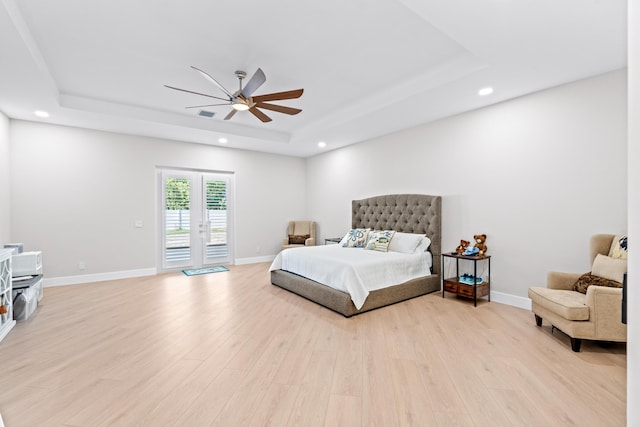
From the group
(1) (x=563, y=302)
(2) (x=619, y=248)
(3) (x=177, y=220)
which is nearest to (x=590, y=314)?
(1) (x=563, y=302)

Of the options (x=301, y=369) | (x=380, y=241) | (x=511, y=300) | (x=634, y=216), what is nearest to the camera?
(x=634, y=216)

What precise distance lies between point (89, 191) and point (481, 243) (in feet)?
21.1

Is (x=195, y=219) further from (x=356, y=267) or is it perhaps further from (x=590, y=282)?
(x=590, y=282)

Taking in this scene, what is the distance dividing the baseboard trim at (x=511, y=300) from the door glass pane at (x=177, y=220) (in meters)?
5.57

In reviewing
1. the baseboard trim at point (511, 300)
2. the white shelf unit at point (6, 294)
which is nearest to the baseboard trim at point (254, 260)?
the white shelf unit at point (6, 294)

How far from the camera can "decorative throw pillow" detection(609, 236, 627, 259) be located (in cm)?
273

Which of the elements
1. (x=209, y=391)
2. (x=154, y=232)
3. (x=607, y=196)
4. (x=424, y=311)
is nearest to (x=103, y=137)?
(x=154, y=232)

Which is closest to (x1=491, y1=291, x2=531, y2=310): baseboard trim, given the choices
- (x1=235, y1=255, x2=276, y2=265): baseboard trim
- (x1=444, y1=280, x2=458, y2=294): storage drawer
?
(x1=444, y1=280, x2=458, y2=294): storage drawer

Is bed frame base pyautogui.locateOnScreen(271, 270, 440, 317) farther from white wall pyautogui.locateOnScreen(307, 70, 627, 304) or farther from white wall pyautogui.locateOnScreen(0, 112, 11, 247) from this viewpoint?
white wall pyautogui.locateOnScreen(0, 112, 11, 247)

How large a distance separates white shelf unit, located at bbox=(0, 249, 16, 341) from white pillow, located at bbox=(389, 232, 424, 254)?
4.70 metres

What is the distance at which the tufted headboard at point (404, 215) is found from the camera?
461 centimetres

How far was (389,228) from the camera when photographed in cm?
530

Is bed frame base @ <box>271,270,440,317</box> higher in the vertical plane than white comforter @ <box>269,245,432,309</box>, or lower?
lower

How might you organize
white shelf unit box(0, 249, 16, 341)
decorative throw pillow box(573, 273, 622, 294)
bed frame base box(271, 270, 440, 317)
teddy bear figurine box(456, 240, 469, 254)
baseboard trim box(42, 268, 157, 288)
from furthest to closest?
1. baseboard trim box(42, 268, 157, 288)
2. teddy bear figurine box(456, 240, 469, 254)
3. bed frame base box(271, 270, 440, 317)
4. white shelf unit box(0, 249, 16, 341)
5. decorative throw pillow box(573, 273, 622, 294)
